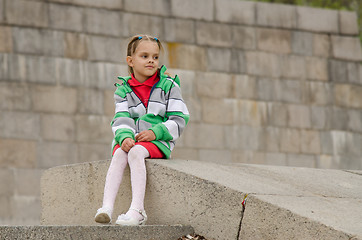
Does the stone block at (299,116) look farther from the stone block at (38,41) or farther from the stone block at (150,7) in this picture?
the stone block at (38,41)

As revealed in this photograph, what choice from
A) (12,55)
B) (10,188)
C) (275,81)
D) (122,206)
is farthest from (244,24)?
(122,206)

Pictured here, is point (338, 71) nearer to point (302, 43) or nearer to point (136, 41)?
point (302, 43)

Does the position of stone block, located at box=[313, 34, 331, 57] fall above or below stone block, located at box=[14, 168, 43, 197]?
above

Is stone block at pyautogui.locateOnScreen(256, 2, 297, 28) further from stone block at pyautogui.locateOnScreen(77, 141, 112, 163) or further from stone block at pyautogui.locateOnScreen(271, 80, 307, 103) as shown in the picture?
stone block at pyautogui.locateOnScreen(77, 141, 112, 163)

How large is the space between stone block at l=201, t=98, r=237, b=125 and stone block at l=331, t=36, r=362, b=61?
2204mm

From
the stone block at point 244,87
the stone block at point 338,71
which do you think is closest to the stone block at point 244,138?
the stone block at point 244,87

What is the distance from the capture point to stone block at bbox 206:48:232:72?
37.0 feet

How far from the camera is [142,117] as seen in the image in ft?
18.7

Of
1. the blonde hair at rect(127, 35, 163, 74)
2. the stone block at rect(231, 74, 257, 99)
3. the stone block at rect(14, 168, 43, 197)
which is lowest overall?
the stone block at rect(14, 168, 43, 197)

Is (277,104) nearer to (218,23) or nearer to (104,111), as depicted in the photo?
(218,23)

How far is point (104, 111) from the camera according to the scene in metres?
10.5

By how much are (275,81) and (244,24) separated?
104 centimetres

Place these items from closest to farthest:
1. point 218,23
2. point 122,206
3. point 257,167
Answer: point 122,206
point 257,167
point 218,23

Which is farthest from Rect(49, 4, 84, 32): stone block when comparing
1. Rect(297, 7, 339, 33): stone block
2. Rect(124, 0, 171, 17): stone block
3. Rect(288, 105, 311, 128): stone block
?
Rect(297, 7, 339, 33): stone block
